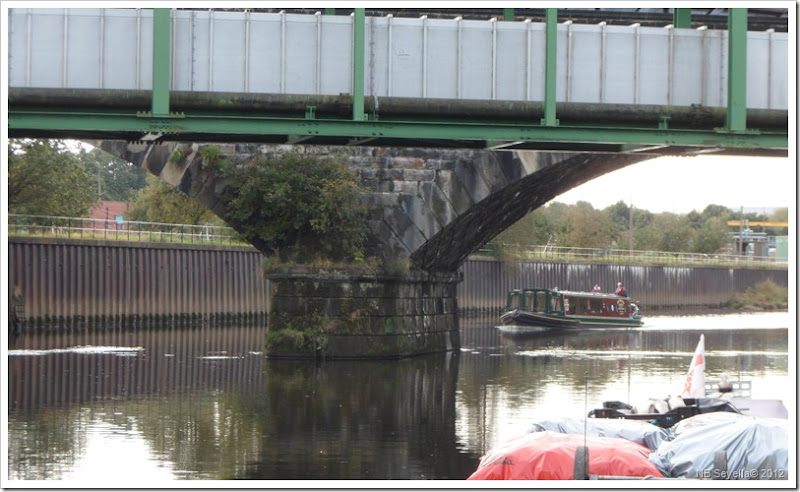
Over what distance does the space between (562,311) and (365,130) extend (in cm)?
4721

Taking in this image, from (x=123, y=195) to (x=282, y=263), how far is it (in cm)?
7024

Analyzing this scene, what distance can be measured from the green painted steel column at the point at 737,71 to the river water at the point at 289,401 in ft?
20.8

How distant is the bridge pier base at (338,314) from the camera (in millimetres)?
37750

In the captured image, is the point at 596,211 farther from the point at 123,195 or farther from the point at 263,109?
the point at 263,109

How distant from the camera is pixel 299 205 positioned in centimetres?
3709

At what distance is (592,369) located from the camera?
40.5 meters

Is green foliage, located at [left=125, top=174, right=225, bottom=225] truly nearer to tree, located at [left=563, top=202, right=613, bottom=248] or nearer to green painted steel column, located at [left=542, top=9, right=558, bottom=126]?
tree, located at [left=563, top=202, right=613, bottom=248]

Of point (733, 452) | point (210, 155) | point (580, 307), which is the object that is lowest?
point (733, 452)

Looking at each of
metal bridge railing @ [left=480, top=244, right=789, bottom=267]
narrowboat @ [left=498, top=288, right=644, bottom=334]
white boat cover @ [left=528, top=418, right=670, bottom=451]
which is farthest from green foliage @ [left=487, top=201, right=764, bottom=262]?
white boat cover @ [left=528, top=418, right=670, bottom=451]

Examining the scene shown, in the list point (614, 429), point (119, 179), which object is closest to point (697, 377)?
point (614, 429)

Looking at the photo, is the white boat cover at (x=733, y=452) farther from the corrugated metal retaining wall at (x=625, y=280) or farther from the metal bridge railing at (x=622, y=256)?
the metal bridge railing at (x=622, y=256)

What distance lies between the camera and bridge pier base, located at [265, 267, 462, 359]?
3775 centimetres

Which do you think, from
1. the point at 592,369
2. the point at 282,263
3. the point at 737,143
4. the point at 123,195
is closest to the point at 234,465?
the point at 737,143

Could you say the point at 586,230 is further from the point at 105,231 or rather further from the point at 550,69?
the point at 550,69
